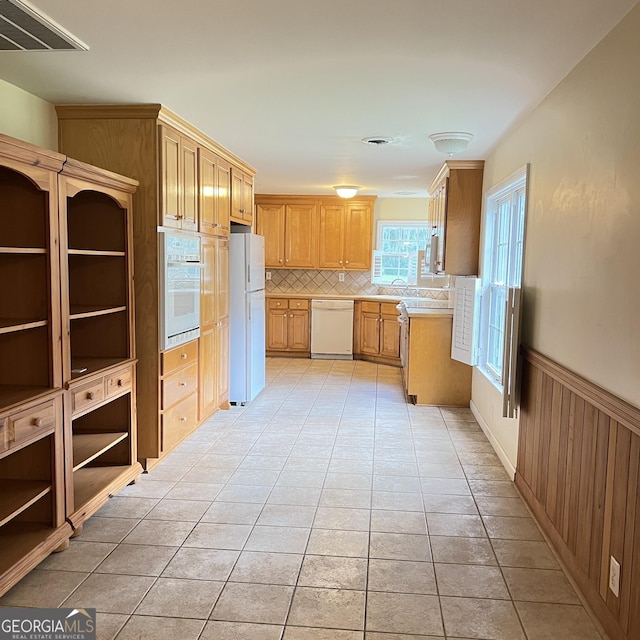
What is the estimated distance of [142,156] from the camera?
3588mm

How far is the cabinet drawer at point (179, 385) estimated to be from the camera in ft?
12.5

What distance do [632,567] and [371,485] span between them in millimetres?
1815

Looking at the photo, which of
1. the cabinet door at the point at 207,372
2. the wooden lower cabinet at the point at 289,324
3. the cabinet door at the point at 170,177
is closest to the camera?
the cabinet door at the point at 170,177

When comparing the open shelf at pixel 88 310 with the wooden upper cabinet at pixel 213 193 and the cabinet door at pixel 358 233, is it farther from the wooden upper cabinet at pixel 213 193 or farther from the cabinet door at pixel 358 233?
the cabinet door at pixel 358 233

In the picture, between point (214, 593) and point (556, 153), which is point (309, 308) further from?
point (214, 593)

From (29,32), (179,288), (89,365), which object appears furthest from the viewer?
(179,288)

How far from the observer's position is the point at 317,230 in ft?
27.4

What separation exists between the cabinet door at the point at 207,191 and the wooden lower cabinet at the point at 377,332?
3.68 m

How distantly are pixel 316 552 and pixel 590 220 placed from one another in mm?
1977

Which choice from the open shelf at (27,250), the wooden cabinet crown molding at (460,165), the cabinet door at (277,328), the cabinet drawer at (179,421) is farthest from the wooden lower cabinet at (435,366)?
the open shelf at (27,250)

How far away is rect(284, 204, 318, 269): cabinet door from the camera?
8312 millimetres

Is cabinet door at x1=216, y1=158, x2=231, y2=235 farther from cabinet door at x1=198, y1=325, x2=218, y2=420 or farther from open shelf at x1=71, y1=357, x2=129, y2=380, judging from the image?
open shelf at x1=71, y1=357, x2=129, y2=380

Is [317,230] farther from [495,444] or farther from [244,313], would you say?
[495,444]

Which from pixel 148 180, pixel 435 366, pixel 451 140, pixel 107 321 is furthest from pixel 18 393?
pixel 435 366
